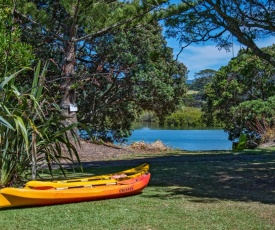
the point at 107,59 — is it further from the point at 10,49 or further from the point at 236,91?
the point at 236,91

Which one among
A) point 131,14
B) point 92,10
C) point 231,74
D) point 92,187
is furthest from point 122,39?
point 92,187

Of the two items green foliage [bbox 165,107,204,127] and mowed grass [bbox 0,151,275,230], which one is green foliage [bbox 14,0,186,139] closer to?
mowed grass [bbox 0,151,275,230]

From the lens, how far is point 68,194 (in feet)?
18.4

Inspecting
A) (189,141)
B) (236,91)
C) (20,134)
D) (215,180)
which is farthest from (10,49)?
(189,141)

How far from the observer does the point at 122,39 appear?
1609 cm

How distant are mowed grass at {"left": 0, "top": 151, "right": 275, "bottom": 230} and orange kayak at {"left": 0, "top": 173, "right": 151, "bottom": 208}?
85mm

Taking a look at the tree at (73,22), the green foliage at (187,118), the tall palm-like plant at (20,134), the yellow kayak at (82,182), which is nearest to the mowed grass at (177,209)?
the yellow kayak at (82,182)

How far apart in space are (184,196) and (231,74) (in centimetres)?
1828

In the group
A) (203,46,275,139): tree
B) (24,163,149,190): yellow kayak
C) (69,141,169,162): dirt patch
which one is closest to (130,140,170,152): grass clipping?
(69,141,169,162): dirt patch

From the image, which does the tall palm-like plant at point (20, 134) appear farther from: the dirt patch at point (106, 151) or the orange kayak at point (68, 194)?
the dirt patch at point (106, 151)

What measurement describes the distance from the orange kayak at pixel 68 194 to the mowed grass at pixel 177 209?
85 mm

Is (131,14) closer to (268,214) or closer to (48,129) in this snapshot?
(48,129)

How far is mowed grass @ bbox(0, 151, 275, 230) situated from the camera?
4.65m

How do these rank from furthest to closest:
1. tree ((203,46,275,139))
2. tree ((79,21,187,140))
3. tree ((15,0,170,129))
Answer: tree ((203,46,275,139)), tree ((79,21,187,140)), tree ((15,0,170,129))
